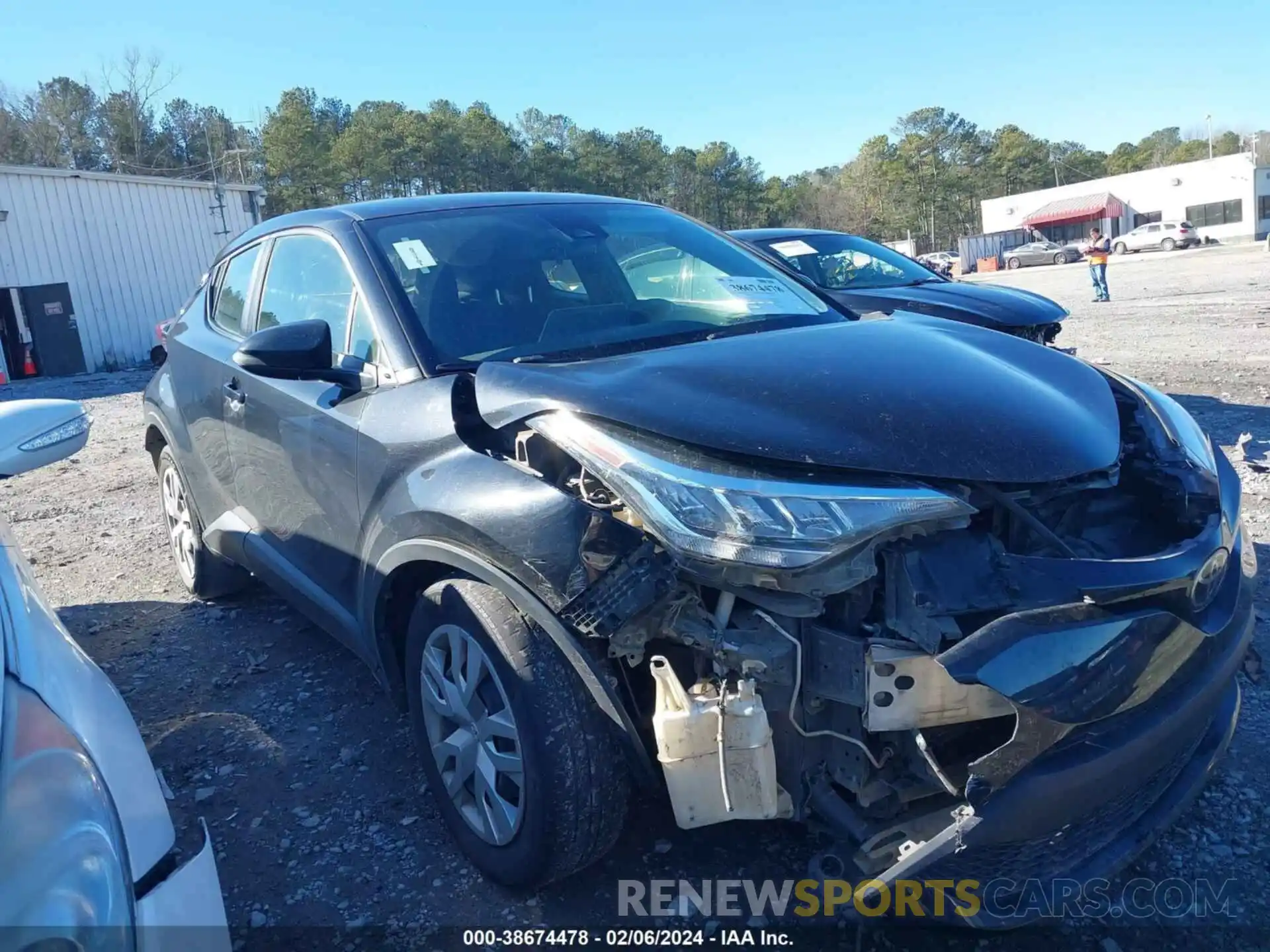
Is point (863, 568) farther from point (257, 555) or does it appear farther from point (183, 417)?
point (183, 417)

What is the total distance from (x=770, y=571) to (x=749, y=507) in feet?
0.46

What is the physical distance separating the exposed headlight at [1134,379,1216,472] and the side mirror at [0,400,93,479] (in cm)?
282

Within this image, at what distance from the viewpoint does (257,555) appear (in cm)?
349

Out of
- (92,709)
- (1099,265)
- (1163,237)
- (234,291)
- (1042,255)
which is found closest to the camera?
(92,709)

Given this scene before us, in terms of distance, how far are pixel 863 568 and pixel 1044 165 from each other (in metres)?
86.1

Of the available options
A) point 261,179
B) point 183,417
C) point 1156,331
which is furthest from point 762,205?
point 183,417

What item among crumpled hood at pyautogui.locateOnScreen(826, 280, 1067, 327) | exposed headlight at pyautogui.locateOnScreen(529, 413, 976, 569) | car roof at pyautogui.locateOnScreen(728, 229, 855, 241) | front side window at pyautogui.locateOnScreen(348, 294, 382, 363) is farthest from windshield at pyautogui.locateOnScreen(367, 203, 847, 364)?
car roof at pyautogui.locateOnScreen(728, 229, 855, 241)

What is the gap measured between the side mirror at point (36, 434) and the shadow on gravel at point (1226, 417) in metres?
6.22

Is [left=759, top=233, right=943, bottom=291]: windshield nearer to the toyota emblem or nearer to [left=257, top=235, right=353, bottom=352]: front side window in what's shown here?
[left=257, top=235, right=353, bottom=352]: front side window

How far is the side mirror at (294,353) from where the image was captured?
8.73 feet

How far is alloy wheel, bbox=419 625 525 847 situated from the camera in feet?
7.36

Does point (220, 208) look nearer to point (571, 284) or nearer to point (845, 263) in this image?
point (845, 263)

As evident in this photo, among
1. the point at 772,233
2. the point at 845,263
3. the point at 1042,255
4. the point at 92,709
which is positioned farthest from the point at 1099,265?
the point at 1042,255

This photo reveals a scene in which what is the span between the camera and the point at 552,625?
2027 millimetres
